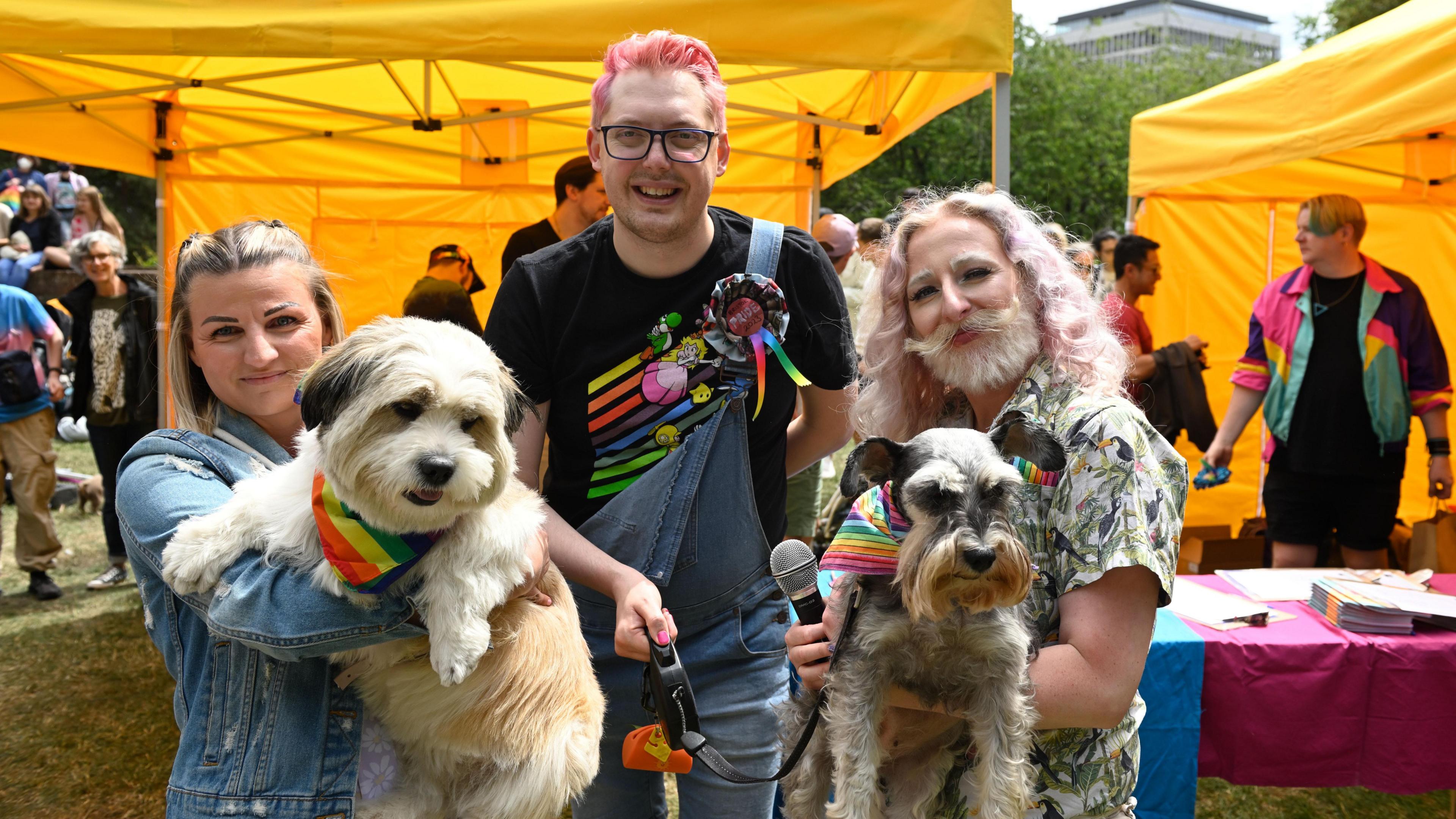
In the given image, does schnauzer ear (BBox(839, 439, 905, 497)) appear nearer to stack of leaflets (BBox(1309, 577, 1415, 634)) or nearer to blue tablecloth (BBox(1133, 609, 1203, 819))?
blue tablecloth (BBox(1133, 609, 1203, 819))

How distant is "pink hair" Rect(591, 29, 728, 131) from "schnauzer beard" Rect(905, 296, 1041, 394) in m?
0.82

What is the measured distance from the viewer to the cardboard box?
273 inches

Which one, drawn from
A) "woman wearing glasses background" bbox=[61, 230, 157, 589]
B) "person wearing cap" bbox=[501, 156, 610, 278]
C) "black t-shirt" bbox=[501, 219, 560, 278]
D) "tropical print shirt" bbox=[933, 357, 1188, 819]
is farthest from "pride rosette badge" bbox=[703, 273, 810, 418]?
"woman wearing glasses background" bbox=[61, 230, 157, 589]

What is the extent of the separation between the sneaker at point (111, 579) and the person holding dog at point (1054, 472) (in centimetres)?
830

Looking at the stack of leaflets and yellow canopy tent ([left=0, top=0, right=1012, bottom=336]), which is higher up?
yellow canopy tent ([left=0, top=0, right=1012, bottom=336])

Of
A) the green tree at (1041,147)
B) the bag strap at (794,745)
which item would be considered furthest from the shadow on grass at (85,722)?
the green tree at (1041,147)

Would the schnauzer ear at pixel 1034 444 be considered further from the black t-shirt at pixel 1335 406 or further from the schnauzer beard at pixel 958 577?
the black t-shirt at pixel 1335 406

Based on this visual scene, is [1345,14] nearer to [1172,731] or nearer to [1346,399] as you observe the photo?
[1346,399]

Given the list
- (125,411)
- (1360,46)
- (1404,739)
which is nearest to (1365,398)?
(1360,46)

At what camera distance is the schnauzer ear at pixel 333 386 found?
185 cm

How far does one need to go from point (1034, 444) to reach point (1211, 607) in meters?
2.76

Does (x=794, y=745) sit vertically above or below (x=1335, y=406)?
below

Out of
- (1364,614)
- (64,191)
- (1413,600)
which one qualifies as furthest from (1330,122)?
(64,191)

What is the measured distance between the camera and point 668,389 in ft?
7.73
